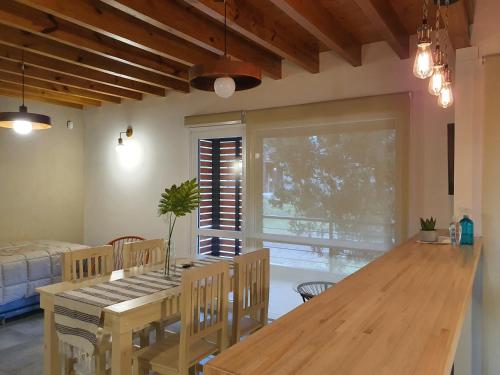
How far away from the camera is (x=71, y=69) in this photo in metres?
3.61

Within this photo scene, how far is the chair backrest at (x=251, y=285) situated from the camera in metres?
2.38

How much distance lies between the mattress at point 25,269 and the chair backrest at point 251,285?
8.08ft

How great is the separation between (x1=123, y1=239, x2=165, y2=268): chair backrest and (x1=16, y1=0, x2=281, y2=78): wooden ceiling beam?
1571 mm

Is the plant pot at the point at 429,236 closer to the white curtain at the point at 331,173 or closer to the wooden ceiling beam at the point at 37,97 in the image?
the white curtain at the point at 331,173

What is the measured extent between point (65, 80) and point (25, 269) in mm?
1997

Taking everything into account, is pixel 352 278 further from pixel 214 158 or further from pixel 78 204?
pixel 78 204

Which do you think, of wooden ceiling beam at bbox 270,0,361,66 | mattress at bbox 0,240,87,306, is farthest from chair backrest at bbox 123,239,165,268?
wooden ceiling beam at bbox 270,0,361,66

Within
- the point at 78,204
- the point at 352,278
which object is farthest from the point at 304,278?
the point at 78,204

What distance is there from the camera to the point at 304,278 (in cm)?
350

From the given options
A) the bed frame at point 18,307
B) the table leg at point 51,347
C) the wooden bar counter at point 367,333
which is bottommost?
the bed frame at point 18,307

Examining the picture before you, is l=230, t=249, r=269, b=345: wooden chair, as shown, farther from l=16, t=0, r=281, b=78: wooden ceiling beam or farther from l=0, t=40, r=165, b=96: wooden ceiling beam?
l=0, t=40, r=165, b=96: wooden ceiling beam

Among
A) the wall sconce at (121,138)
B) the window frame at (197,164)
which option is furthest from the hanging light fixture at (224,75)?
the wall sconce at (121,138)

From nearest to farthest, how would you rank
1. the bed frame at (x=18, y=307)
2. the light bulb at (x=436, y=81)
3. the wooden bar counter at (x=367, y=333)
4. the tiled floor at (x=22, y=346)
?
the wooden bar counter at (x=367, y=333)
the light bulb at (x=436, y=81)
the tiled floor at (x=22, y=346)
the bed frame at (x=18, y=307)

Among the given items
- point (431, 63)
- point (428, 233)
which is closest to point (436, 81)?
point (431, 63)
